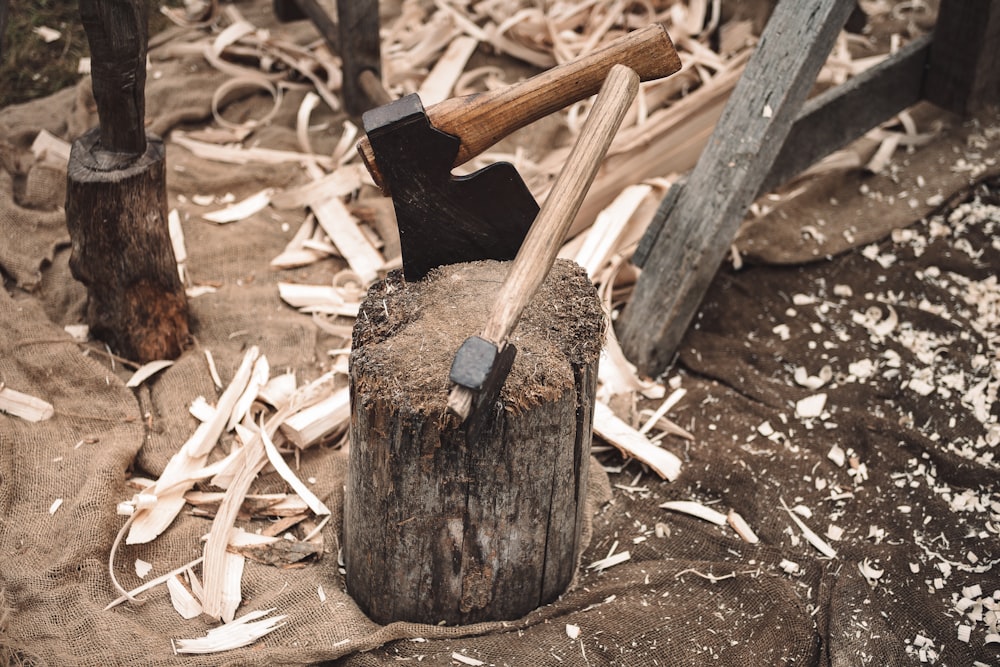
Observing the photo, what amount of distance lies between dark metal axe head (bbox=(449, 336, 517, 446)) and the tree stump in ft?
0.25

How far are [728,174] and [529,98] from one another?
1.14 meters

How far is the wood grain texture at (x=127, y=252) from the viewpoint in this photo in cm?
284

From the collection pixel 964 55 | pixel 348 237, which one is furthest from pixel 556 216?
pixel 964 55

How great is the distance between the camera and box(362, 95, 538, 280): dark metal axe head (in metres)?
2.08

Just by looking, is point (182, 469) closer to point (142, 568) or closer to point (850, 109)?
point (142, 568)

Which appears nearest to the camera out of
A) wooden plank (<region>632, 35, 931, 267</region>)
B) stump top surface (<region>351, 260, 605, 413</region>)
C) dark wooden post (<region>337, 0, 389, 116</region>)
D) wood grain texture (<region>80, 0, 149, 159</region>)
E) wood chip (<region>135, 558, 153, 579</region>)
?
stump top surface (<region>351, 260, 605, 413</region>)

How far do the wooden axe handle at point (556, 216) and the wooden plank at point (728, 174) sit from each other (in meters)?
0.98

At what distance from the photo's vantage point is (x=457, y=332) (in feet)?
6.93

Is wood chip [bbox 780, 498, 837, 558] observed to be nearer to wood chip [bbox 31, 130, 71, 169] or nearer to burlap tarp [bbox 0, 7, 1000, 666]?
burlap tarp [bbox 0, 7, 1000, 666]

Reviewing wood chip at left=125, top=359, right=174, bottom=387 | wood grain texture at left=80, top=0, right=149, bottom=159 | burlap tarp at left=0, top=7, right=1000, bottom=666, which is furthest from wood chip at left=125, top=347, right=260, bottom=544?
wood grain texture at left=80, top=0, right=149, bottom=159

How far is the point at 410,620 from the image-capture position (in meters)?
2.34

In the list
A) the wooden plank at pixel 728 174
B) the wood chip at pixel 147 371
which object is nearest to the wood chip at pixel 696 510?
the wooden plank at pixel 728 174

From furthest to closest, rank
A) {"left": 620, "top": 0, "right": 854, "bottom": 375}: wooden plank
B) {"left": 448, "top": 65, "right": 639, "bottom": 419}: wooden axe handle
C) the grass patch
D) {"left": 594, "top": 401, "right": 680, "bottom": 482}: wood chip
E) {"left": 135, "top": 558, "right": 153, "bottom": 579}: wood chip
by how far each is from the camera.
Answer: the grass patch, {"left": 620, "top": 0, "right": 854, "bottom": 375}: wooden plank, {"left": 594, "top": 401, "right": 680, "bottom": 482}: wood chip, {"left": 135, "top": 558, "right": 153, "bottom": 579}: wood chip, {"left": 448, "top": 65, "right": 639, "bottom": 419}: wooden axe handle

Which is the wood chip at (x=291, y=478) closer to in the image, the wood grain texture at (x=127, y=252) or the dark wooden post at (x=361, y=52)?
the wood grain texture at (x=127, y=252)
